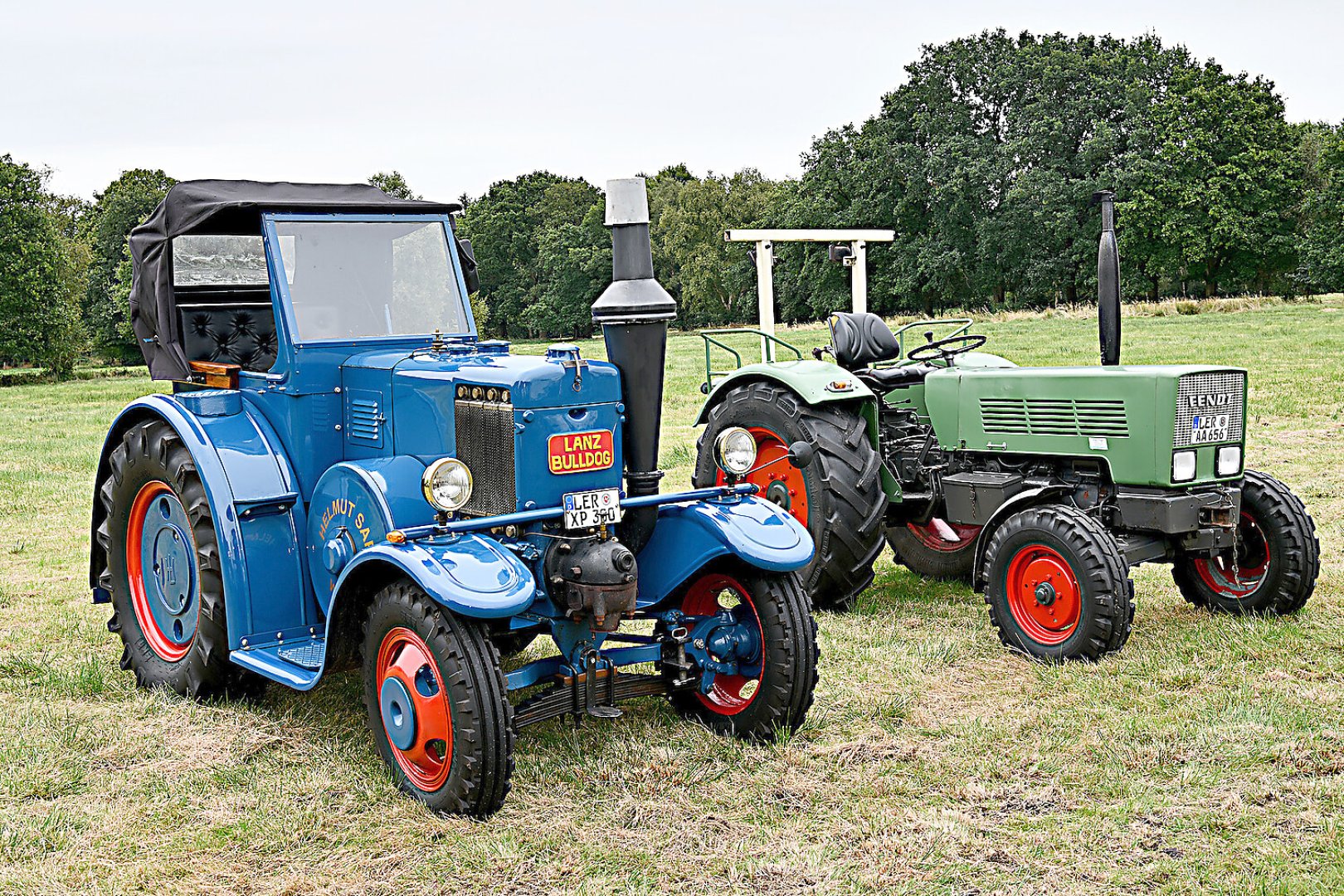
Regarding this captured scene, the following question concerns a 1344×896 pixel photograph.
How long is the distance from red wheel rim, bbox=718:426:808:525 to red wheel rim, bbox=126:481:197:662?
123 inches

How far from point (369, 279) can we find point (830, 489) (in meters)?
2.74

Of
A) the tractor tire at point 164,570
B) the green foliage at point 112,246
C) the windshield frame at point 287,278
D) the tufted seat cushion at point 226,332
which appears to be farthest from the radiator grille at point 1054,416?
the green foliage at point 112,246

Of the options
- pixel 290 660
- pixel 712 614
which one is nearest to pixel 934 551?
pixel 712 614

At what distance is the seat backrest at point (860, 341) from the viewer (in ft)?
24.8

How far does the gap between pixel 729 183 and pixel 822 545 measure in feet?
210

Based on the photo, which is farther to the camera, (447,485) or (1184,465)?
(1184,465)

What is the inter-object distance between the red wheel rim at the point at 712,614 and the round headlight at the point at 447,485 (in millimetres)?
1172

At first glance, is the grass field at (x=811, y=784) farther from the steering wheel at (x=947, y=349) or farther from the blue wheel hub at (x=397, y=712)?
the steering wheel at (x=947, y=349)

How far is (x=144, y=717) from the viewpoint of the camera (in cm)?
520

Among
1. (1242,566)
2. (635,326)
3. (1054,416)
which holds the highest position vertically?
(635,326)

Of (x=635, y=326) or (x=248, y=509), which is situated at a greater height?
(x=635, y=326)

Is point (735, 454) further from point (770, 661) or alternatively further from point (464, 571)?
point (464, 571)

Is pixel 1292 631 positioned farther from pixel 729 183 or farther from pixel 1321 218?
pixel 729 183

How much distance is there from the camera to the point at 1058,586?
5.81 m
